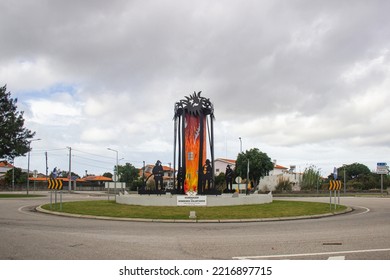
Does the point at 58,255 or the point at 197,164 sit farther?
the point at 197,164

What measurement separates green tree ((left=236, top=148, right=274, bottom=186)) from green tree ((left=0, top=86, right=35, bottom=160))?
149 ft

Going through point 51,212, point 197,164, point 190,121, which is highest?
point 190,121

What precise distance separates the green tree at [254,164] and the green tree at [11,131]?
149 ft

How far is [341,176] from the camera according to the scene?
135 metres

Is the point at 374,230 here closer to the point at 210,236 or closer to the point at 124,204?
the point at 210,236

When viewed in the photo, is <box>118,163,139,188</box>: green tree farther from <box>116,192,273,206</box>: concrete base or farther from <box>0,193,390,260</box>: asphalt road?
<box>0,193,390,260</box>: asphalt road

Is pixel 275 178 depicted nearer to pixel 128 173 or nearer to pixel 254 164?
pixel 254 164

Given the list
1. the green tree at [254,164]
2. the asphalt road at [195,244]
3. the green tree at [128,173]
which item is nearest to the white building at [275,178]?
the green tree at [254,164]

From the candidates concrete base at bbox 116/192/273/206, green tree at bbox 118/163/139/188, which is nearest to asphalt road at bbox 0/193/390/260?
concrete base at bbox 116/192/273/206

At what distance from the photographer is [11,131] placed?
157ft
